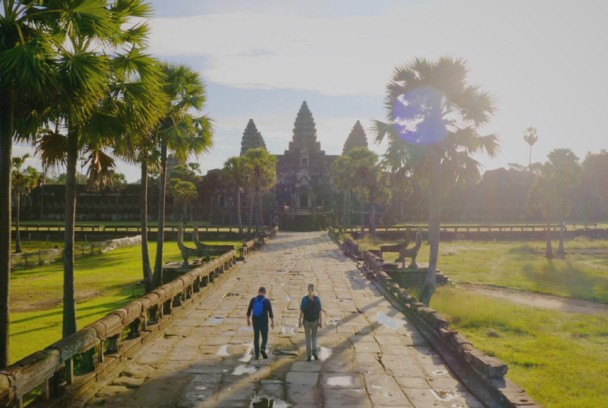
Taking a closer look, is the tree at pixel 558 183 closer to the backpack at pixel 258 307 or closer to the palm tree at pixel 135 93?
the backpack at pixel 258 307

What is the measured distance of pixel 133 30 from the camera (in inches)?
378

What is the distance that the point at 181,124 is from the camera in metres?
17.7

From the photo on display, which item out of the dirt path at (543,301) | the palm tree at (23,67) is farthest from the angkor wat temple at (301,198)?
the palm tree at (23,67)

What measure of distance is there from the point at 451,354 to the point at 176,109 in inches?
504

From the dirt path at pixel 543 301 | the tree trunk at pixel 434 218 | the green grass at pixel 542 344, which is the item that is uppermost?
the tree trunk at pixel 434 218

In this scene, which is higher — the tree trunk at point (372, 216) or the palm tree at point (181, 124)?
the palm tree at point (181, 124)

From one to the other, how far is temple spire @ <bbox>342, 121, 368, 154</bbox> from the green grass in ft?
199

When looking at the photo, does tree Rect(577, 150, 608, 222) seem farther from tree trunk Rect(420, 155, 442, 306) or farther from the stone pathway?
the stone pathway

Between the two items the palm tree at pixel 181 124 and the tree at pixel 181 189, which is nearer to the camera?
the palm tree at pixel 181 124

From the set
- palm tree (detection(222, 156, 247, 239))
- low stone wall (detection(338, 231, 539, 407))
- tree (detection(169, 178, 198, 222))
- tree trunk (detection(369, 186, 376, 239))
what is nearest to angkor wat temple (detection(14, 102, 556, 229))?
tree (detection(169, 178, 198, 222))

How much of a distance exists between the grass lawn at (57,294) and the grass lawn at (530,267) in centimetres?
1423

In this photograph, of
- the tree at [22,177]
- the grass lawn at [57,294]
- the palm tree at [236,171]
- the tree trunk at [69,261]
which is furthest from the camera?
the palm tree at [236,171]

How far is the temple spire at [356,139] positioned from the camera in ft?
258

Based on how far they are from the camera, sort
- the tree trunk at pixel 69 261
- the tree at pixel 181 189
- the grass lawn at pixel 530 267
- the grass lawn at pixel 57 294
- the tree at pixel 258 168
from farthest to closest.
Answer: the tree at pixel 181 189 < the tree at pixel 258 168 < the grass lawn at pixel 530 267 < the grass lawn at pixel 57 294 < the tree trunk at pixel 69 261
